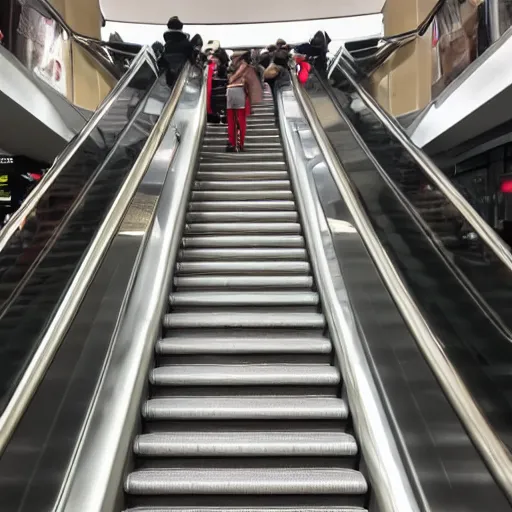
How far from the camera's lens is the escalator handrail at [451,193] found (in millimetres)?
2139

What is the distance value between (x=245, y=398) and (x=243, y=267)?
1402mm

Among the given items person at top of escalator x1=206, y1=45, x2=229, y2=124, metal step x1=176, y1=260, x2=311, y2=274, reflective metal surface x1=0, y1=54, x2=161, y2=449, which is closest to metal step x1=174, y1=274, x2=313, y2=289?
metal step x1=176, y1=260, x2=311, y2=274

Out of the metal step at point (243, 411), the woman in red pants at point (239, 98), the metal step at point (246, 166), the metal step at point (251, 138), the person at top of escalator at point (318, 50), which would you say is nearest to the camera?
the metal step at point (243, 411)

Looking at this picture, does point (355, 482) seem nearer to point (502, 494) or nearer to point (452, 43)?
point (502, 494)

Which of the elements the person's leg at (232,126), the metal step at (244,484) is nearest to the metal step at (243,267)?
the metal step at (244,484)

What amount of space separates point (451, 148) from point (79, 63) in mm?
5990

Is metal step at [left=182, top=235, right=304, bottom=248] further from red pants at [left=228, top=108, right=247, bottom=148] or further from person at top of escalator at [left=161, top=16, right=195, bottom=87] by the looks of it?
person at top of escalator at [left=161, top=16, right=195, bottom=87]

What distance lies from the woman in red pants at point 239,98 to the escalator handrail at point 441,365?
3.37 metres

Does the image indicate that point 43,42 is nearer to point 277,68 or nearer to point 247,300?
point 277,68

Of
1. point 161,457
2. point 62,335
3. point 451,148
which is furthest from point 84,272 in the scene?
point 451,148

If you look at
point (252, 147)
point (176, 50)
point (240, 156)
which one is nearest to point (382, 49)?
point (176, 50)

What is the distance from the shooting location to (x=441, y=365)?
1950 millimetres

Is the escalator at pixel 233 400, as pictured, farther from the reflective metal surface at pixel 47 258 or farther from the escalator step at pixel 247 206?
the escalator step at pixel 247 206

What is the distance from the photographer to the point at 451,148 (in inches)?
336
